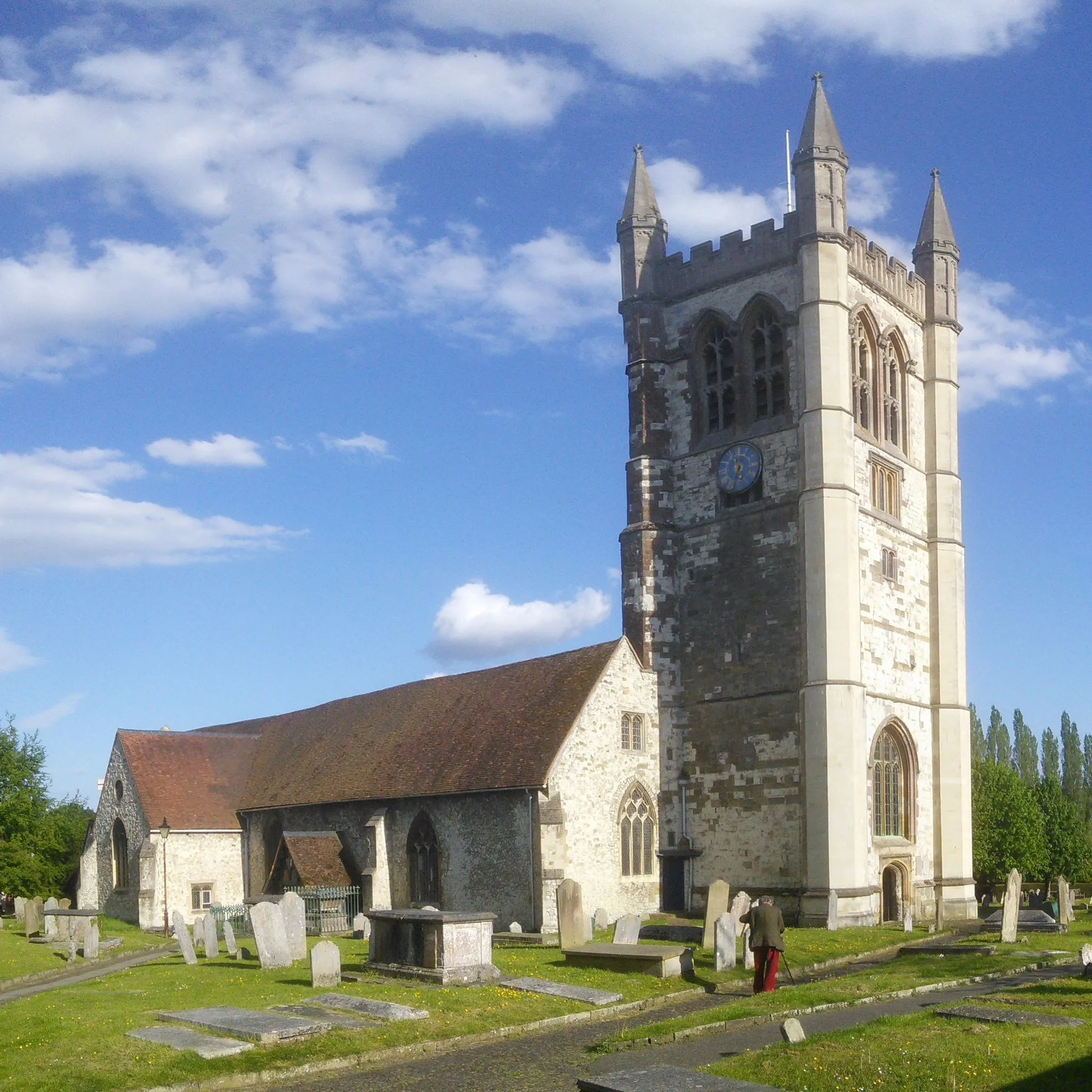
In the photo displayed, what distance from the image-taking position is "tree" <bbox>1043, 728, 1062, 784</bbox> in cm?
9712

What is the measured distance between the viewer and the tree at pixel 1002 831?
5641cm

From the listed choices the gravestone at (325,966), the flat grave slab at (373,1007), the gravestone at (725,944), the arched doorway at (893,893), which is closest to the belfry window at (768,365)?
the arched doorway at (893,893)

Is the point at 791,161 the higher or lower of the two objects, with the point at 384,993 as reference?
higher

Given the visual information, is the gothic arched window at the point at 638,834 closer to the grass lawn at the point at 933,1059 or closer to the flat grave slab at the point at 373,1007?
the flat grave slab at the point at 373,1007

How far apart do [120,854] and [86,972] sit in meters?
15.4

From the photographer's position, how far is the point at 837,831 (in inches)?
1316

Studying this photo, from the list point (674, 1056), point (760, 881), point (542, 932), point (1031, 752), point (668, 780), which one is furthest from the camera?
point (1031, 752)

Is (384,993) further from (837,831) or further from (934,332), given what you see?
(934,332)

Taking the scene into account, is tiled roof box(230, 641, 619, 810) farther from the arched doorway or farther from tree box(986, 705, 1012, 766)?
tree box(986, 705, 1012, 766)

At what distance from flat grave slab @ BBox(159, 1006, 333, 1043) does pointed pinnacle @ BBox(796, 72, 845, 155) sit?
28.3 m

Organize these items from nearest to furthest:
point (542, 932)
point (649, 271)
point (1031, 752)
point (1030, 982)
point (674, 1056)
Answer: point (674, 1056) < point (1030, 982) < point (542, 932) < point (649, 271) < point (1031, 752)

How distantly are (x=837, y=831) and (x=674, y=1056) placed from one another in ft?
61.7

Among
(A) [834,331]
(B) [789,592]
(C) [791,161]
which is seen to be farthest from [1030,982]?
(C) [791,161]

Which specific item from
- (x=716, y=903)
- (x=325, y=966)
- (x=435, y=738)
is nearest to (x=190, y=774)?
(x=435, y=738)
